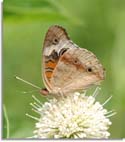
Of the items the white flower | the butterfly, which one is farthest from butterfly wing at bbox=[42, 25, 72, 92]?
the white flower

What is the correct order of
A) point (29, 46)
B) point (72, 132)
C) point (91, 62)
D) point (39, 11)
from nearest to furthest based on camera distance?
point (39, 11)
point (72, 132)
point (91, 62)
point (29, 46)

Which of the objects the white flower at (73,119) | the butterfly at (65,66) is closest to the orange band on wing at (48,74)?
the butterfly at (65,66)

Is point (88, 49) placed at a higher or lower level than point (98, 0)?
lower

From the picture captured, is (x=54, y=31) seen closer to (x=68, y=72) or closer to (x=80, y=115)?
(x=68, y=72)

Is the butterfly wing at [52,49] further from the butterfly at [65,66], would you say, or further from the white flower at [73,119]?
the white flower at [73,119]

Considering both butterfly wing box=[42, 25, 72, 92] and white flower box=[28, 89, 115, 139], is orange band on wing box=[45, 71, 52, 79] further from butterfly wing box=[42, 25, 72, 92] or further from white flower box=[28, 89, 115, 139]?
white flower box=[28, 89, 115, 139]

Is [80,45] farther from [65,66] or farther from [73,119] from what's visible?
[73,119]

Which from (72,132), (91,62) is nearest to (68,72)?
(91,62)
